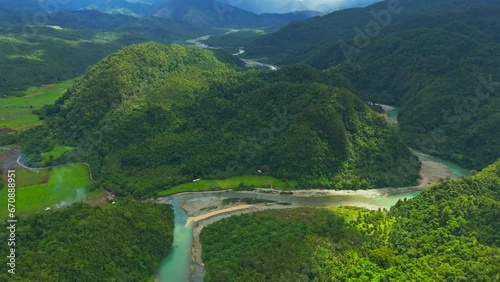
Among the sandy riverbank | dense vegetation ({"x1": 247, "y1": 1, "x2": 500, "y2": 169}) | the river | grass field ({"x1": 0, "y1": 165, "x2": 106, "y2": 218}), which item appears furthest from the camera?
dense vegetation ({"x1": 247, "y1": 1, "x2": 500, "y2": 169})

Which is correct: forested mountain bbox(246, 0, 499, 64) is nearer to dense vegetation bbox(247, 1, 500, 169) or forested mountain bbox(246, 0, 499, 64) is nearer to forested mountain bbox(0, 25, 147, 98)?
dense vegetation bbox(247, 1, 500, 169)

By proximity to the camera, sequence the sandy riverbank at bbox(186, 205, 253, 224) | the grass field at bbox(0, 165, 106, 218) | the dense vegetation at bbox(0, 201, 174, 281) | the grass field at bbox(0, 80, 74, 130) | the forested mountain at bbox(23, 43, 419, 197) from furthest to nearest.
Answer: the grass field at bbox(0, 80, 74, 130) → the forested mountain at bbox(23, 43, 419, 197) → the grass field at bbox(0, 165, 106, 218) → the sandy riverbank at bbox(186, 205, 253, 224) → the dense vegetation at bbox(0, 201, 174, 281)

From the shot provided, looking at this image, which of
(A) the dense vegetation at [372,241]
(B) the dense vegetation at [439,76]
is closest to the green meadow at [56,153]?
(A) the dense vegetation at [372,241]

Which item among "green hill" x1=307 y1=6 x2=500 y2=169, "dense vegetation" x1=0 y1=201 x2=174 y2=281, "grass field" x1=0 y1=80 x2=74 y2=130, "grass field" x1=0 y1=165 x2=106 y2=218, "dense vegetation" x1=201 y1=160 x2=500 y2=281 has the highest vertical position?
"green hill" x1=307 y1=6 x2=500 y2=169

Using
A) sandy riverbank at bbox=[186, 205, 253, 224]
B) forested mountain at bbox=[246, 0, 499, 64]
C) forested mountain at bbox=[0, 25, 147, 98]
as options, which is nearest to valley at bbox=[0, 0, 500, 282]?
sandy riverbank at bbox=[186, 205, 253, 224]

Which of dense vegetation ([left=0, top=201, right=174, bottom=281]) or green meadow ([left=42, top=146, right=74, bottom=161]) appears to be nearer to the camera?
dense vegetation ([left=0, top=201, right=174, bottom=281])

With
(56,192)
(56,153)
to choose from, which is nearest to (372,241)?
(56,192)

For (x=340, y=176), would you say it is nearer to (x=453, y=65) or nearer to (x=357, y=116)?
(x=357, y=116)
